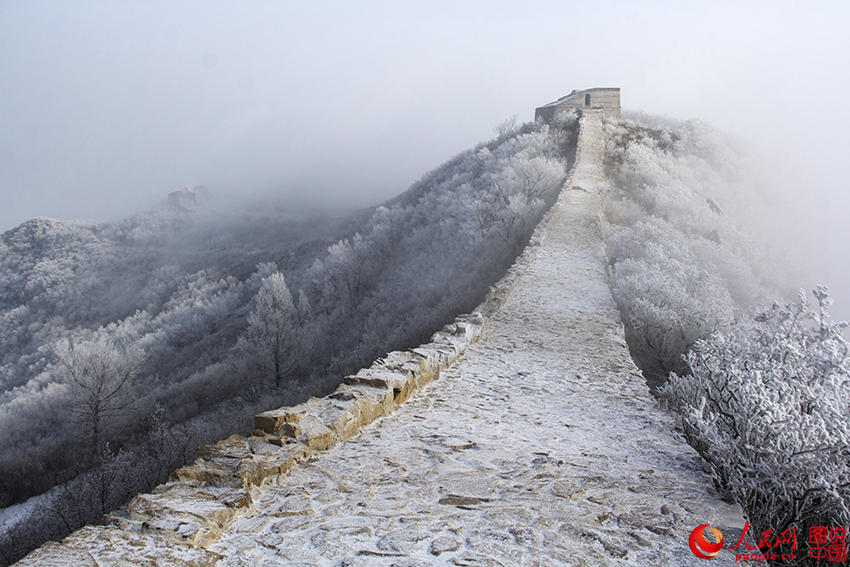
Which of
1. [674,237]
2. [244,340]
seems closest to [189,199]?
[244,340]

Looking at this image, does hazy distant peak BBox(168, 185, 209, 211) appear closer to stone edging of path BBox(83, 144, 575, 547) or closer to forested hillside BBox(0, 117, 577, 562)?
forested hillside BBox(0, 117, 577, 562)

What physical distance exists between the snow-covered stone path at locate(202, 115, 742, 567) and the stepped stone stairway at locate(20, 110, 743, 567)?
1 centimetres

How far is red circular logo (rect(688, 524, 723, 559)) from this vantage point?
2.52 meters

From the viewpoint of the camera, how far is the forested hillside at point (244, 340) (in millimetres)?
11688

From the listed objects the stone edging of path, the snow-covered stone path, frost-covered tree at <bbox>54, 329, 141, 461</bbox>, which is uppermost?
the stone edging of path

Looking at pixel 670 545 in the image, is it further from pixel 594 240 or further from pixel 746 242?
pixel 746 242

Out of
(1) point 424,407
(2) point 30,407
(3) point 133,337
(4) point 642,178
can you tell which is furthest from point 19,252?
(1) point 424,407

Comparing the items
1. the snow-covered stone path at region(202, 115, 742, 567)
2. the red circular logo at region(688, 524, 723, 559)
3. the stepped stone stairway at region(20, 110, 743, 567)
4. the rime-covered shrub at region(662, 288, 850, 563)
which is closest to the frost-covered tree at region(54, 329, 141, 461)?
the stepped stone stairway at region(20, 110, 743, 567)

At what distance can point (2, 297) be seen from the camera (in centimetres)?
4528

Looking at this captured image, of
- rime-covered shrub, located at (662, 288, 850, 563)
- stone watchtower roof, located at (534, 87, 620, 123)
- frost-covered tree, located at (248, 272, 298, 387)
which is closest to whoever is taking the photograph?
rime-covered shrub, located at (662, 288, 850, 563)

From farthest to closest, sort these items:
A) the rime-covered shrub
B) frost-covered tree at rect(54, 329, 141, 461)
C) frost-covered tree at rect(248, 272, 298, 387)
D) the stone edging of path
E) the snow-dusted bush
→ frost-covered tree at rect(248, 272, 298, 387), frost-covered tree at rect(54, 329, 141, 461), the snow-dusted bush, the rime-covered shrub, the stone edging of path

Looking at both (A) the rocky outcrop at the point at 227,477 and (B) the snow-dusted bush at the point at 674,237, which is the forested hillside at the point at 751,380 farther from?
(A) the rocky outcrop at the point at 227,477

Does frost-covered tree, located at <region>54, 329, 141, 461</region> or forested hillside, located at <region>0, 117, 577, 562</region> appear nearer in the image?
forested hillside, located at <region>0, 117, 577, 562</region>

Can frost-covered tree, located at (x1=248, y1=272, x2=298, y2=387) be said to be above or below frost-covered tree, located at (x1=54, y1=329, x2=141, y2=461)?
above
